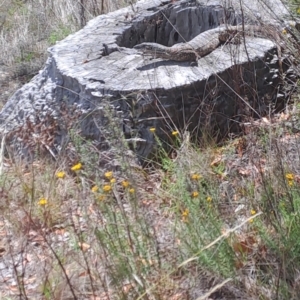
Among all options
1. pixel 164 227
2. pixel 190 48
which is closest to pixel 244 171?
pixel 164 227

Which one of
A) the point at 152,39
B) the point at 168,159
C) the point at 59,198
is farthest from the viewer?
the point at 152,39

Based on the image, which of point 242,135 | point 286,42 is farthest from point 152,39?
point 286,42

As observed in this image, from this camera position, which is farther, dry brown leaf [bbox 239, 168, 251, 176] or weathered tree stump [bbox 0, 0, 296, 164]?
weathered tree stump [bbox 0, 0, 296, 164]

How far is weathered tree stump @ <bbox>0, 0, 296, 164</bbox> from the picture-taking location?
3857 mm

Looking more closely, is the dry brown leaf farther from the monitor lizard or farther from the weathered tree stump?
the monitor lizard

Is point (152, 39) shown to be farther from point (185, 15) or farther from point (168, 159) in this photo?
point (168, 159)

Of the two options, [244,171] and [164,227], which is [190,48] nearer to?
[244,171]

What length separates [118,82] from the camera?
12.9 feet

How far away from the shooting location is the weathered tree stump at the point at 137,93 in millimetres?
3857

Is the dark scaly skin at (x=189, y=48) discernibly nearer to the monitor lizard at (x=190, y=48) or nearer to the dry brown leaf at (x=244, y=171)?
the monitor lizard at (x=190, y=48)

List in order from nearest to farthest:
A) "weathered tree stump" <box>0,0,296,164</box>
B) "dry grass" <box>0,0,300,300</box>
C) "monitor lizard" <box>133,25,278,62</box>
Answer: "dry grass" <box>0,0,300,300</box> → "weathered tree stump" <box>0,0,296,164</box> → "monitor lizard" <box>133,25,278,62</box>

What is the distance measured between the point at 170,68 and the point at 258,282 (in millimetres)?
1942

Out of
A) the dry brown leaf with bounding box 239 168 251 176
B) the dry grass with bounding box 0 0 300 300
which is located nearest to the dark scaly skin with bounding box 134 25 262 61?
the dry grass with bounding box 0 0 300 300

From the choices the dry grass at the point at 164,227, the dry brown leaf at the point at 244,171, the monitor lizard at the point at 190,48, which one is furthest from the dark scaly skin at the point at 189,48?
the dry brown leaf at the point at 244,171
